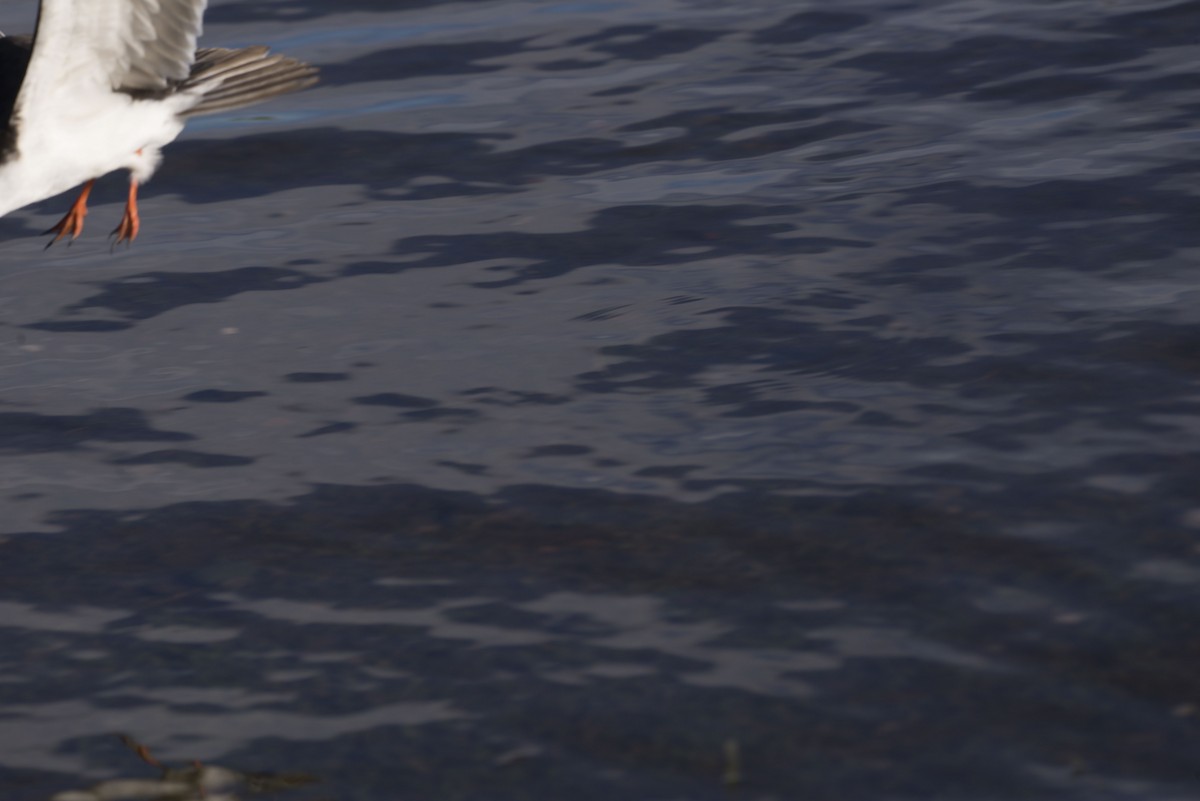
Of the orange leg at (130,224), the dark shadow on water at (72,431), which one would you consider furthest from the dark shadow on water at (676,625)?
the orange leg at (130,224)

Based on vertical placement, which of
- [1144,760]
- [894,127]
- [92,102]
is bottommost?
[1144,760]

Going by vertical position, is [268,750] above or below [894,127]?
below

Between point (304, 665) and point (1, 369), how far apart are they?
8.79 feet

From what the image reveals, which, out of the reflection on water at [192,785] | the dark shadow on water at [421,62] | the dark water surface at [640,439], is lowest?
the reflection on water at [192,785]

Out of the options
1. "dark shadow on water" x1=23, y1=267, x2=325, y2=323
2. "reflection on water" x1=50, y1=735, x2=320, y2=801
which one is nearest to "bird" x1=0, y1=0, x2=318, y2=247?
"dark shadow on water" x1=23, y1=267, x2=325, y2=323

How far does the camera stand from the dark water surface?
433 centimetres

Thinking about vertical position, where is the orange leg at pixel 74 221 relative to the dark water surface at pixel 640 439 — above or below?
above

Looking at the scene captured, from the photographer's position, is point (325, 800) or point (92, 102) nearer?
point (325, 800)

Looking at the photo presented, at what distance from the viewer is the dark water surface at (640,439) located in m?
4.33

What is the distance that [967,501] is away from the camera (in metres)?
5.26

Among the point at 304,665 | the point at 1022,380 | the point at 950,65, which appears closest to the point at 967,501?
the point at 1022,380

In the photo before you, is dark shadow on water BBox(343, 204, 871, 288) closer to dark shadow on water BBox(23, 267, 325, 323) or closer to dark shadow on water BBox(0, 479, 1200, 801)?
dark shadow on water BBox(23, 267, 325, 323)

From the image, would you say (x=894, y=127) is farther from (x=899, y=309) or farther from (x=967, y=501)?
(x=967, y=501)

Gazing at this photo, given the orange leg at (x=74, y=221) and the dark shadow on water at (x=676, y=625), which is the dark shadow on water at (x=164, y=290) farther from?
the dark shadow on water at (x=676, y=625)
